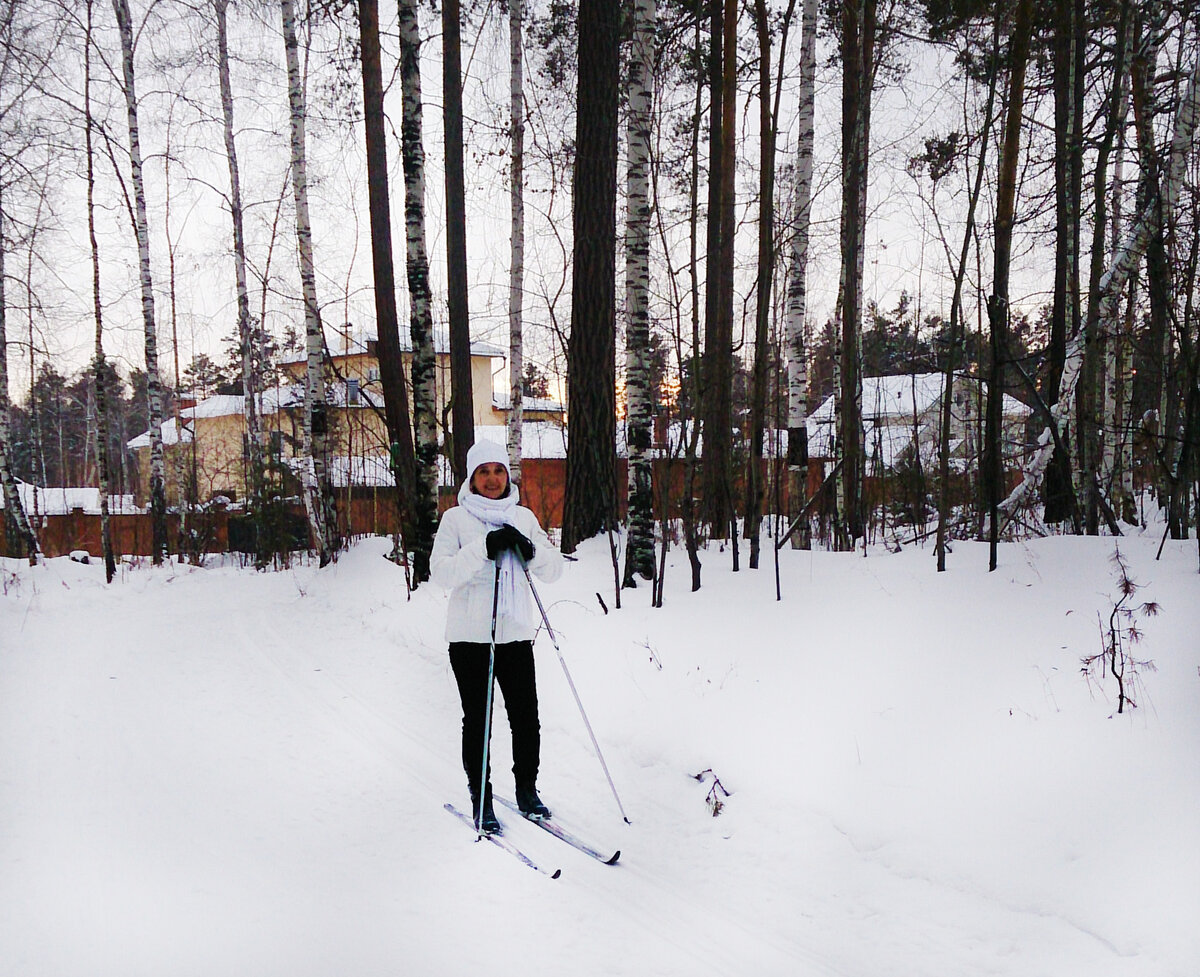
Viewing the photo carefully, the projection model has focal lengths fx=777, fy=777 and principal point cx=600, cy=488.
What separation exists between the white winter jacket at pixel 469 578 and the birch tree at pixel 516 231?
25.1 feet

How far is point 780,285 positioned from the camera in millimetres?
13875

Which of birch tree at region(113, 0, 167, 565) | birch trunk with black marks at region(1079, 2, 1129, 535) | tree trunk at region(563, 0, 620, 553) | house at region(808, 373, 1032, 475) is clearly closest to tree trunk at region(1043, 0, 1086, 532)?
birch trunk with black marks at region(1079, 2, 1129, 535)

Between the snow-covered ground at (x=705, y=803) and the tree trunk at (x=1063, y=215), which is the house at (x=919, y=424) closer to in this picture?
the tree trunk at (x=1063, y=215)

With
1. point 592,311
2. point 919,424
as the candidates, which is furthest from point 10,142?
point 919,424

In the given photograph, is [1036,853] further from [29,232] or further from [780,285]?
[29,232]

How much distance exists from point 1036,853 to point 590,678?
316cm

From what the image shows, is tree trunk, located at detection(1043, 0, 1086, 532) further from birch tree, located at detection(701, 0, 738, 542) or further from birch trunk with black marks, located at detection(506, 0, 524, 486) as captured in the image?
birch trunk with black marks, located at detection(506, 0, 524, 486)

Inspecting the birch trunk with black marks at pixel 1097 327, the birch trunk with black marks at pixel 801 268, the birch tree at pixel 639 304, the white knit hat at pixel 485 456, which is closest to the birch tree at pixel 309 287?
the birch tree at pixel 639 304

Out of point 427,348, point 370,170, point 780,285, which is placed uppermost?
point 370,170

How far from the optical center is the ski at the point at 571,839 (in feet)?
11.6

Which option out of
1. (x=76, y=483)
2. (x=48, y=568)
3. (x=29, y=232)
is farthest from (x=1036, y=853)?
(x=76, y=483)

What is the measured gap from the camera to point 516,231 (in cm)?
1272

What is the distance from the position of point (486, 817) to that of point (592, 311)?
20.9 ft

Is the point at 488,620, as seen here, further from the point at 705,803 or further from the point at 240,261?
the point at 240,261
